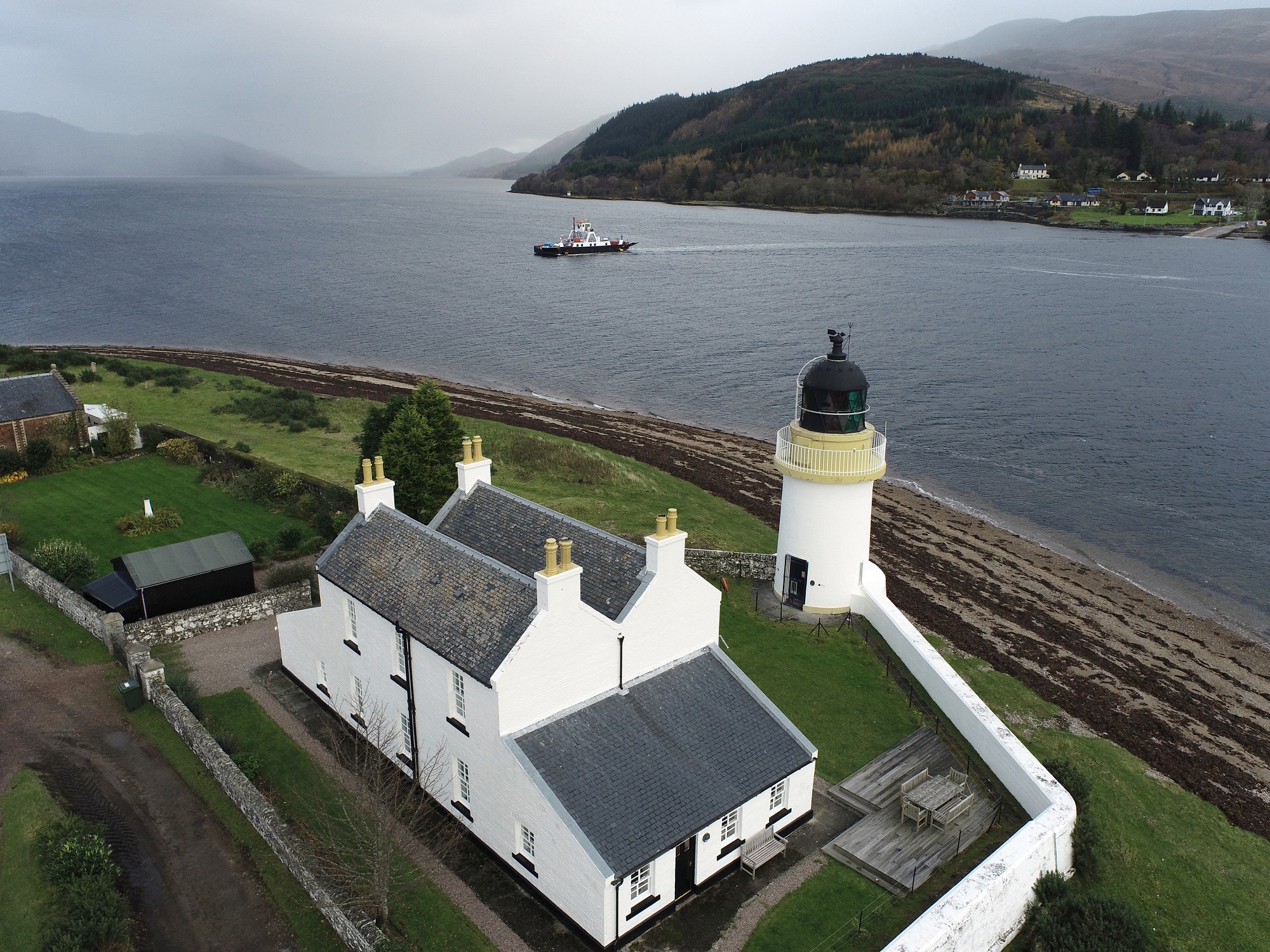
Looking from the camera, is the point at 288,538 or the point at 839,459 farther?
the point at 288,538

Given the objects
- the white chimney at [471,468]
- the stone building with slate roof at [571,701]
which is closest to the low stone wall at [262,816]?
the stone building with slate roof at [571,701]

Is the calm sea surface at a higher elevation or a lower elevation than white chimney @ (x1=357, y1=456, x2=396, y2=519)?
lower

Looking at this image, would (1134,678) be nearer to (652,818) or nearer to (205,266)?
(652,818)

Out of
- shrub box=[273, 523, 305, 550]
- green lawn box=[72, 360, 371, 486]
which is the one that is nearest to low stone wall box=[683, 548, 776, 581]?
shrub box=[273, 523, 305, 550]

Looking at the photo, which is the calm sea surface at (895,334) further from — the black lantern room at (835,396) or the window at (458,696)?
the window at (458,696)

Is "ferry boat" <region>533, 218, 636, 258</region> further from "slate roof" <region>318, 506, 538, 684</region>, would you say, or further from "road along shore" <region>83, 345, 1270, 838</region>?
"slate roof" <region>318, 506, 538, 684</region>

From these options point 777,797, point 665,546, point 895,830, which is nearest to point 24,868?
point 665,546

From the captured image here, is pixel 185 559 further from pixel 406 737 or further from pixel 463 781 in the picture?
pixel 463 781
